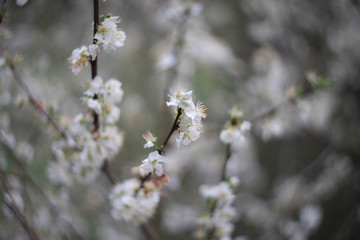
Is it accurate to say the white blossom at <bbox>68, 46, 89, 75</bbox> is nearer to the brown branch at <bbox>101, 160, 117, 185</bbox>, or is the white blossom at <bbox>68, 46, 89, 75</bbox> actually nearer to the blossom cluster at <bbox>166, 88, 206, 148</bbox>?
the blossom cluster at <bbox>166, 88, 206, 148</bbox>

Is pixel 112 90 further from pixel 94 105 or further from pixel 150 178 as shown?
pixel 150 178

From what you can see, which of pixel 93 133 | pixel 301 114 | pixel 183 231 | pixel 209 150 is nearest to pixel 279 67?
pixel 209 150

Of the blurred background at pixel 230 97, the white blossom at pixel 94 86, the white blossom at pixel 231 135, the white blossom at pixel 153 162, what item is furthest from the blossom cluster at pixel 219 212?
the white blossom at pixel 94 86

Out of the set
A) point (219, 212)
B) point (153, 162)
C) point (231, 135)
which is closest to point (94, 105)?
point (153, 162)

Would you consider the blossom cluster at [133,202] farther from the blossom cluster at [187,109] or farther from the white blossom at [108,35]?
the white blossom at [108,35]

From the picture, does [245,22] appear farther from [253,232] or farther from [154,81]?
[253,232]

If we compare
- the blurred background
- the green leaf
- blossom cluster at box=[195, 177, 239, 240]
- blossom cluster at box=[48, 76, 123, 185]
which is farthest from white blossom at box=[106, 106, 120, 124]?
the green leaf
